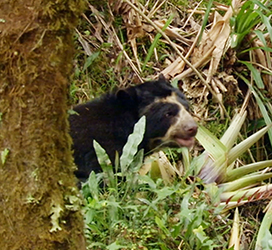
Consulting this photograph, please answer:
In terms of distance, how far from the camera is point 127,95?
227 inches

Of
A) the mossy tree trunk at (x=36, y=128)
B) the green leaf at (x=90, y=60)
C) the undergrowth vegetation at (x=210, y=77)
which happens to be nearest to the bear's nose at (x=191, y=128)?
the undergrowth vegetation at (x=210, y=77)

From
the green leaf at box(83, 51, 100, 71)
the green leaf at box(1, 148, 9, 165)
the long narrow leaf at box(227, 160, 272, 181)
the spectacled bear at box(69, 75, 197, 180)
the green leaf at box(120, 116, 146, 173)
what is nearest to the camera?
the green leaf at box(1, 148, 9, 165)

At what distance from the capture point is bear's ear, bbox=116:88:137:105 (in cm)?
574

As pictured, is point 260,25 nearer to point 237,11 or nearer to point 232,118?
point 237,11

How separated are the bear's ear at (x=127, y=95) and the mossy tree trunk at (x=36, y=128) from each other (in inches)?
115

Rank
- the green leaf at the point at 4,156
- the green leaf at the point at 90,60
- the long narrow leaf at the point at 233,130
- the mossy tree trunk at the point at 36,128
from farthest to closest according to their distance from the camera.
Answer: the green leaf at the point at 90,60, the long narrow leaf at the point at 233,130, the green leaf at the point at 4,156, the mossy tree trunk at the point at 36,128

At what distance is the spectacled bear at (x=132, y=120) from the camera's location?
567 centimetres

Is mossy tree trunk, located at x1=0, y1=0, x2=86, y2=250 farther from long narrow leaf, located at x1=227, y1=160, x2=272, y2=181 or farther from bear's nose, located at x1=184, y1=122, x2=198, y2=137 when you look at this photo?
long narrow leaf, located at x1=227, y1=160, x2=272, y2=181

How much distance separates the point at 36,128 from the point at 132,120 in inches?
124

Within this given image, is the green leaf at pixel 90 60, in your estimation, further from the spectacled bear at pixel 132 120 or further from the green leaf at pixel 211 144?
the green leaf at pixel 211 144

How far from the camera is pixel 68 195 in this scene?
2.82m

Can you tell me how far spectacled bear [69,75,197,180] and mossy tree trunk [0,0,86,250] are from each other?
2.80m

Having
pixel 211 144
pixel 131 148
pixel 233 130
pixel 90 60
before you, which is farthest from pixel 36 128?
pixel 90 60

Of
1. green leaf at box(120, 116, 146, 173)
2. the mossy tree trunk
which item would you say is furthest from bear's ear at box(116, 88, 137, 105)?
the mossy tree trunk
